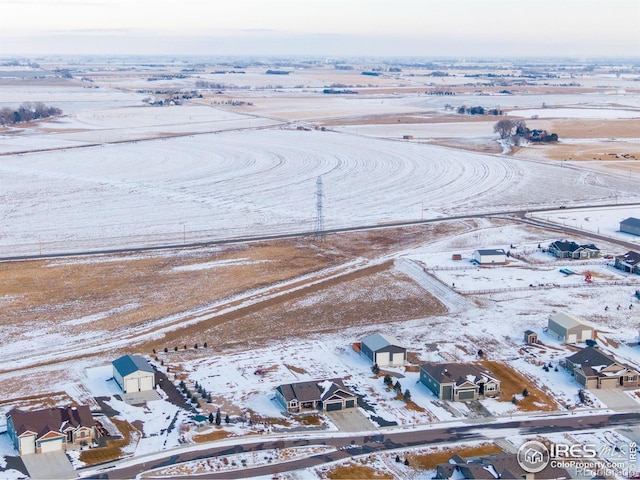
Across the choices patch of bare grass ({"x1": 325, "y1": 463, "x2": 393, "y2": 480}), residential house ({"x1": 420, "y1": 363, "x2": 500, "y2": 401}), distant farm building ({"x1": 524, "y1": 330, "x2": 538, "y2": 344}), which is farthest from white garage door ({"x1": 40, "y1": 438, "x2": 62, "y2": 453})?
distant farm building ({"x1": 524, "y1": 330, "x2": 538, "y2": 344})

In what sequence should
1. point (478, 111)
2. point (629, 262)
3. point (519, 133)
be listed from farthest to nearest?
1. point (478, 111)
2. point (519, 133)
3. point (629, 262)

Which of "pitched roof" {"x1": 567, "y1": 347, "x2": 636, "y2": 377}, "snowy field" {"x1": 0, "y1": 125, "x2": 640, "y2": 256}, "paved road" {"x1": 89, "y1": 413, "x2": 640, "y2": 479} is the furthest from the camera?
"snowy field" {"x1": 0, "y1": 125, "x2": 640, "y2": 256}

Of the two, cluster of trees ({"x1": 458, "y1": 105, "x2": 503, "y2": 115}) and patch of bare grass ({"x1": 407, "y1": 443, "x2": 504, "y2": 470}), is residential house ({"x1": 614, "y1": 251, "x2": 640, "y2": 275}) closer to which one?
patch of bare grass ({"x1": 407, "y1": 443, "x2": 504, "y2": 470})

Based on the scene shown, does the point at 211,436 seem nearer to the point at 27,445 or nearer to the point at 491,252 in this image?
the point at 27,445

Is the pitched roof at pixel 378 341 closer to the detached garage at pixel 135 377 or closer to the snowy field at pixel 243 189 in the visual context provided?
the detached garage at pixel 135 377

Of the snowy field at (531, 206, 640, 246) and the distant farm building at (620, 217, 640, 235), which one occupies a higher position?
the distant farm building at (620, 217, 640, 235)

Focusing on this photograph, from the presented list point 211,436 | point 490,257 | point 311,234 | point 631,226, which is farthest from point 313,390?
point 631,226

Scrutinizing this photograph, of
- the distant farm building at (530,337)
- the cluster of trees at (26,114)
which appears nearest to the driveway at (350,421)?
the distant farm building at (530,337)
